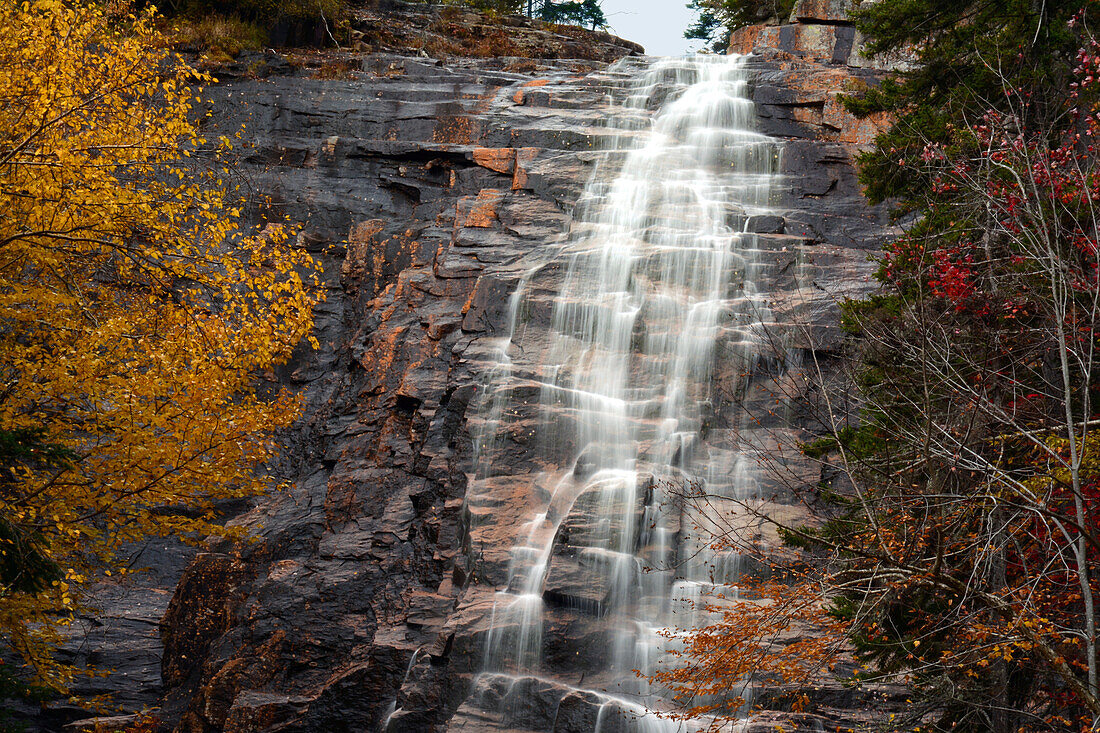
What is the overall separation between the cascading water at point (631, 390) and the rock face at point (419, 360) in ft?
0.77

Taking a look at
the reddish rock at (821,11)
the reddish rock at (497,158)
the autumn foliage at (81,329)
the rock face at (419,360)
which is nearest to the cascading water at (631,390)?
the rock face at (419,360)

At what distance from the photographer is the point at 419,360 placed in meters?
16.5

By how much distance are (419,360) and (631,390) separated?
429cm

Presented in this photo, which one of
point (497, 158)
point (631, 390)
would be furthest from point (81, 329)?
point (497, 158)

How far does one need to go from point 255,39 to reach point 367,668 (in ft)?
64.7

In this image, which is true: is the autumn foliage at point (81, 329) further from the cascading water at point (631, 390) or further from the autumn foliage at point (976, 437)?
the autumn foliage at point (976, 437)

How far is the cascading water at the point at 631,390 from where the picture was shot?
11656 mm

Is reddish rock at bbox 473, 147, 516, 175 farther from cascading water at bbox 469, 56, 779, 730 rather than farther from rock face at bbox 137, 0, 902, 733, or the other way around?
cascading water at bbox 469, 56, 779, 730

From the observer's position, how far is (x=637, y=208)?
1884 cm

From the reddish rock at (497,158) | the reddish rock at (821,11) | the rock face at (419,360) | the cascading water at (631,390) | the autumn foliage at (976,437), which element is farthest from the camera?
the reddish rock at (821,11)

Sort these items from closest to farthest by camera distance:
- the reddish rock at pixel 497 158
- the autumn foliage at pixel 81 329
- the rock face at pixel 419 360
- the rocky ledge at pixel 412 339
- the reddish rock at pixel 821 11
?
the autumn foliage at pixel 81 329, the rock face at pixel 419 360, the rocky ledge at pixel 412 339, the reddish rock at pixel 497 158, the reddish rock at pixel 821 11

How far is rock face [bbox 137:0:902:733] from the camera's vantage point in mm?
12102

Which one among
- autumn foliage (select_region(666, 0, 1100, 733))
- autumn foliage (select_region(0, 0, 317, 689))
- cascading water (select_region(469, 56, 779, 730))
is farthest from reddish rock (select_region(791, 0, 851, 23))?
autumn foliage (select_region(0, 0, 317, 689))

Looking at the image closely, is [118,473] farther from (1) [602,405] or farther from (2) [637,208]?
(2) [637,208]
